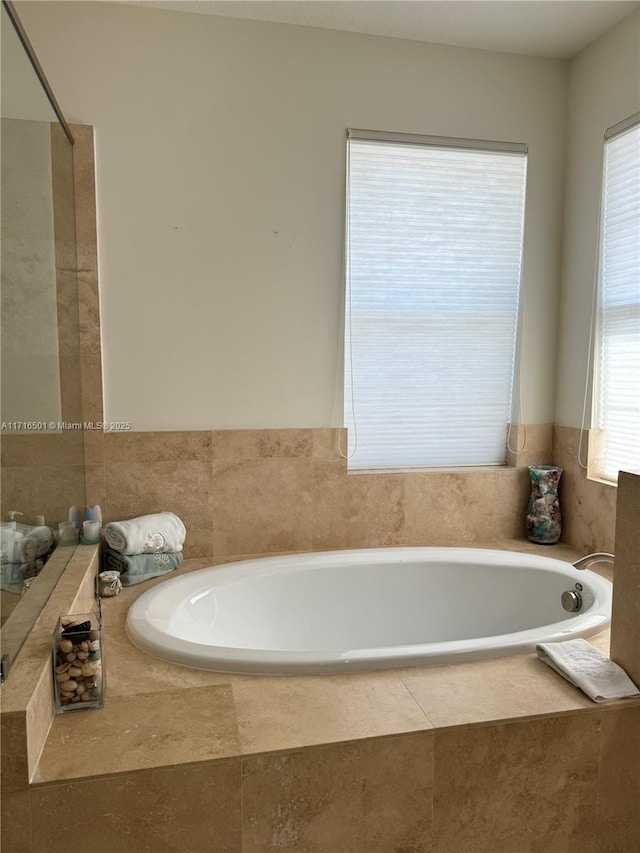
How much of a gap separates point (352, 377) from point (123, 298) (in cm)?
98

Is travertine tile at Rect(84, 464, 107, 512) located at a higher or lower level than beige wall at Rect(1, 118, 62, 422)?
lower

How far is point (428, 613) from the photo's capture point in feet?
8.27

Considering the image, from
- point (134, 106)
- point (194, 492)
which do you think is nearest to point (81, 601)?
point (194, 492)

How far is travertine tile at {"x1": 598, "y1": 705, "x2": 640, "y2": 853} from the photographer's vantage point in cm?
150

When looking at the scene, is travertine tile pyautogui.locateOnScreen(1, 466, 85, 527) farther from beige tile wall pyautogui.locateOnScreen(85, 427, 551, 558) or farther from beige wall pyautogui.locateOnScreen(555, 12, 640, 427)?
beige wall pyautogui.locateOnScreen(555, 12, 640, 427)

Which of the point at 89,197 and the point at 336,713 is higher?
the point at 89,197

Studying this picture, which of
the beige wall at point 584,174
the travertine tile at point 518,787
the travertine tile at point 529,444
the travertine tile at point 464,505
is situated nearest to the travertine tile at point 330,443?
the travertine tile at point 464,505

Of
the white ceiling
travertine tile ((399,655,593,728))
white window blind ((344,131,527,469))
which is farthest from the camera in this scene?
white window blind ((344,131,527,469))

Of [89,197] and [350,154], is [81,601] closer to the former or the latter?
[89,197]

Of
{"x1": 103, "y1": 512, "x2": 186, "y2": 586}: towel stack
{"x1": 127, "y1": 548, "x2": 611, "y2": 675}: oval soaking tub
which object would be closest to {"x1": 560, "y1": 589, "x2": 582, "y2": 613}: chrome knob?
{"x1": 127, "y1": 548, "x2": 611, "y2": 675}: oval soaking tub

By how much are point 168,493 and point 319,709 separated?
4.24 feet

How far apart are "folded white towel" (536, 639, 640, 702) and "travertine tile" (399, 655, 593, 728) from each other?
0.02 m

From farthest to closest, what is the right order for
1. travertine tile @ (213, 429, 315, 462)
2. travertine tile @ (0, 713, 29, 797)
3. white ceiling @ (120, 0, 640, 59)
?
travertine tile @ (213, 429, 315, 462) < white ceiling @ (120, 0, 640, 59) < travertine tile @ (0, 713, 29, 797)

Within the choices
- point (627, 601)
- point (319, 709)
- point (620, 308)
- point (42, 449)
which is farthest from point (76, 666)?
point (620, 308)
